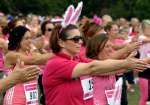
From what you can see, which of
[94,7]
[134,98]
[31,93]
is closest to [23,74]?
[31,93]

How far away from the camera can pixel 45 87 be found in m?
5.70

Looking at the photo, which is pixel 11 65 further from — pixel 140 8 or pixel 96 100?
pixel 140 8

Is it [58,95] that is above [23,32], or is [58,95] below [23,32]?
below

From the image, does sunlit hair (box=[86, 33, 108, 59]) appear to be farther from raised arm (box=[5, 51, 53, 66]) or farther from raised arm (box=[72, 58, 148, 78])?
raised arm (box=[72, 58, 148, 78])

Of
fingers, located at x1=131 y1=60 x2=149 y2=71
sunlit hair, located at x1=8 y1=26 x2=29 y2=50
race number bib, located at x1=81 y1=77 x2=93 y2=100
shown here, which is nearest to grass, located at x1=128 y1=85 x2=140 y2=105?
sunlit hair, located at x1=8 y1=26 x2=29 y2=50

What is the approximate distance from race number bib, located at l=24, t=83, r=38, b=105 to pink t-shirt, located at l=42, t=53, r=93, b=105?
3.51ft

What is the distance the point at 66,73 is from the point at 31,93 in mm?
1405

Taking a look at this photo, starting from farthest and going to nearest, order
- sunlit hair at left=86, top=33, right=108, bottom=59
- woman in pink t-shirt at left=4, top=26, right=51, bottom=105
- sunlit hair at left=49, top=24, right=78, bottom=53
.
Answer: sunlit hair at left=86, top=33, right=108, bottom=59 < woman in pink t-shirt at left=4, top=26, right=51, bottom=105 < sunlit hair at left=49, top=24, right=78, bottom=53

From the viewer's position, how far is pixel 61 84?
5547 millimetres

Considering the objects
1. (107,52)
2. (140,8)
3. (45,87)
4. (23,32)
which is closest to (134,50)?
(107,52)

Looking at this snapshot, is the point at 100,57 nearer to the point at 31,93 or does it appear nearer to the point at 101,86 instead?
the point at 101,86

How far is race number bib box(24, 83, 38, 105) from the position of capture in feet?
22.0

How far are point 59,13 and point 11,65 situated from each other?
1836 inches

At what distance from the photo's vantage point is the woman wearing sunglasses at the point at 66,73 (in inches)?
213
